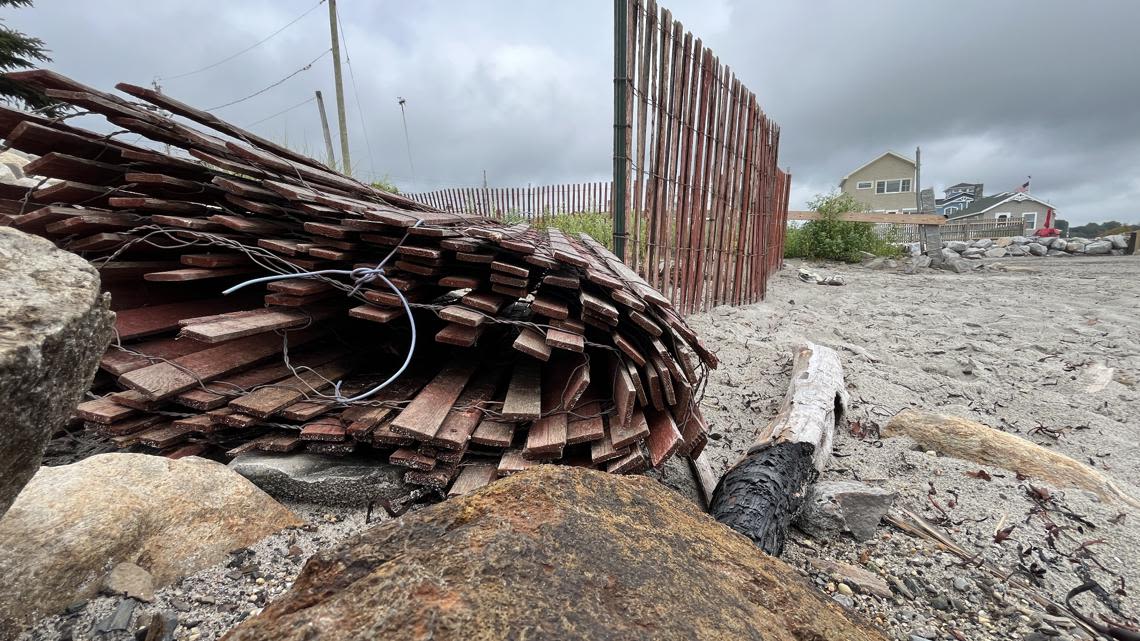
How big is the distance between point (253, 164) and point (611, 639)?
2.69m

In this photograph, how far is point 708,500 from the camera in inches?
82.4

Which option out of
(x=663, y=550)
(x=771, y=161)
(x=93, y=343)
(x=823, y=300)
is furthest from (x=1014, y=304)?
(x=93, y=343)

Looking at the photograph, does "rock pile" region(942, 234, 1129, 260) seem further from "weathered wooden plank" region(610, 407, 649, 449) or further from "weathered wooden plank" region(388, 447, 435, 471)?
"weathered wooden plank" region(388, 447, 435, 471)

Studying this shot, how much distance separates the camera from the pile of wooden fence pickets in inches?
70.4

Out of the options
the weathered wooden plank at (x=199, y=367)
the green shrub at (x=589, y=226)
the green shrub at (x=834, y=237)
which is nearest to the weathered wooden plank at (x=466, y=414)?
the weathered wooden plank at (x=199, y=367)

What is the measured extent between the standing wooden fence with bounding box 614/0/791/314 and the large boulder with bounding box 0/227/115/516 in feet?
11.5

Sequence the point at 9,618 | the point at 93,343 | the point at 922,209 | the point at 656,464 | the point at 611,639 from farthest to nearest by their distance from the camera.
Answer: the point at 922,209
the point at 656,464
the point at 9,618
the point at 93,343
the point at 611,639

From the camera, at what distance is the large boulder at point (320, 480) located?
173 cm

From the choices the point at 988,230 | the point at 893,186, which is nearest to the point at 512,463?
the point at 988,230

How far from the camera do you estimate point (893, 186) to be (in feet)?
130

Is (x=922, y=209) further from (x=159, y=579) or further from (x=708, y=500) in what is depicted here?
(x=159, y=579)

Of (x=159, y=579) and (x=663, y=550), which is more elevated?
(x=663, y=550)

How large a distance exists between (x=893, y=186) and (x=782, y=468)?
4736 centimetres

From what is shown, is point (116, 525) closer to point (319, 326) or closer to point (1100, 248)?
point (319, 326)
